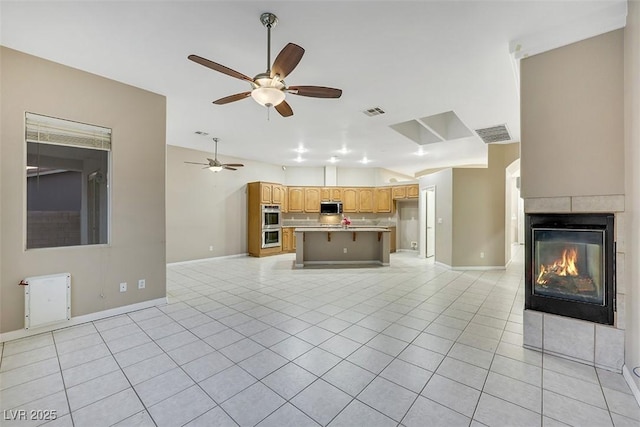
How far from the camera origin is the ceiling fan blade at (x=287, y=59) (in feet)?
6.59

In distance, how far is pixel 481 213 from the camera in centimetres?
616

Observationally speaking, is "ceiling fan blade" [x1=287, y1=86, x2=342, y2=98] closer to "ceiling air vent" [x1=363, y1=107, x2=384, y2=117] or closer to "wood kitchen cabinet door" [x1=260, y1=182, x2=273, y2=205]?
"ceiling air vent" [x1=363, y1=107, x2=384, y2=117]

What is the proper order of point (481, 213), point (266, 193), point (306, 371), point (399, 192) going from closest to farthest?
point (306, 371) → point (481, 213) → point (266, 193) → point (399, 192)

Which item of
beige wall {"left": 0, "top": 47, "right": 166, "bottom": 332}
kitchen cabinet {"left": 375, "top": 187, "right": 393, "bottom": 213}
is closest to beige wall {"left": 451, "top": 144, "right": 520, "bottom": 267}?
kitchen cabinet {"left": 375, "top": 187, "right": 393, "bottom": 213}

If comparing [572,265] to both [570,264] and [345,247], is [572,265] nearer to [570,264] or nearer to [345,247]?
[570,264]

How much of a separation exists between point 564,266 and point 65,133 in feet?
18.5

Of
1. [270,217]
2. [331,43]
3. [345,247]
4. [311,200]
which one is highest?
[331,43]

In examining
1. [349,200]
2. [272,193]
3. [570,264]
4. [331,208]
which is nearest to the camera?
[570,264]

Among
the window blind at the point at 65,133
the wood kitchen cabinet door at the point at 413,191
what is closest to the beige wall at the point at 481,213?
the wood kitchen cabinet door at the point at 413,191

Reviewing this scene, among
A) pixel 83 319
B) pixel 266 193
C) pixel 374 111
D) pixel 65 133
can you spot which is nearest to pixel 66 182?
pixel 65 133

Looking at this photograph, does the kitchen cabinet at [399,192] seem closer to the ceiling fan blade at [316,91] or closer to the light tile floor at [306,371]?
the light tile floor at [306,371]

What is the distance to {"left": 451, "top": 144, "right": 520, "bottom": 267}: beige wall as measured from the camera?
6129mm

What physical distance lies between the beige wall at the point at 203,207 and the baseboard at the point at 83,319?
10.9 feet

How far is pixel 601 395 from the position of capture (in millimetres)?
1938
